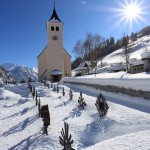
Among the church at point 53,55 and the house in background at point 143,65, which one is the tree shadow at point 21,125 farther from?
the church at point 53,55

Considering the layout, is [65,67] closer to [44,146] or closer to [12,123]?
[12,123]

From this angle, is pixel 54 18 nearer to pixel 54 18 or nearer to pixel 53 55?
pixel 54 18

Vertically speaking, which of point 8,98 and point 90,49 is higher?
point 90,49

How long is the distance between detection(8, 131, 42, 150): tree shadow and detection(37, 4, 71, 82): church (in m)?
34.1

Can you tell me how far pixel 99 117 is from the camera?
1205 cm

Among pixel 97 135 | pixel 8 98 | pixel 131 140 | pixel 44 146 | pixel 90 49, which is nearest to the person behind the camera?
pixel 131 140

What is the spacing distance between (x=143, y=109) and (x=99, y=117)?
103 inches

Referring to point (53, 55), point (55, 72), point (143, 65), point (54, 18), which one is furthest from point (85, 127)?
point (54, 18)

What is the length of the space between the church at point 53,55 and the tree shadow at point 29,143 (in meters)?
34.1

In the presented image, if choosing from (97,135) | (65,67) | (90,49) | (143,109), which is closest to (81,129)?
(97,135)

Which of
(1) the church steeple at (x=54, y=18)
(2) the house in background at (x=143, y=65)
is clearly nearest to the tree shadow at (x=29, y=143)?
(2) the house in background at (x=143, y=65)

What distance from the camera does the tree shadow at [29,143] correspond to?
9.15m

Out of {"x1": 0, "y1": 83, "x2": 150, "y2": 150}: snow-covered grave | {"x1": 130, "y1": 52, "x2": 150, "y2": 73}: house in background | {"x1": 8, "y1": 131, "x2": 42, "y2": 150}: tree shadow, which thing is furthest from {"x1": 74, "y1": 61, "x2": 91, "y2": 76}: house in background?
{"x1": 8, "y1": 131, "x2": 42, "y2": 150}: tree shadow

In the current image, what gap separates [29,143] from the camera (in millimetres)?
9453
